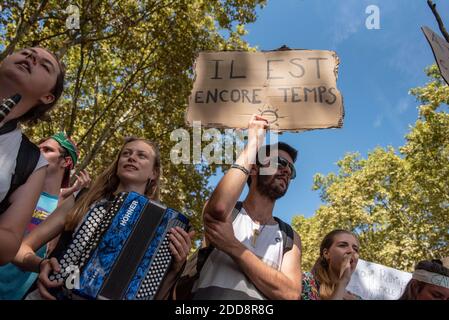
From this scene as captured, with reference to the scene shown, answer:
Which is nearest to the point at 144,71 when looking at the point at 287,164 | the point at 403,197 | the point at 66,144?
the point at 66,144

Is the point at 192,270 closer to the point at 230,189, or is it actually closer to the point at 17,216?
the point at 230,189

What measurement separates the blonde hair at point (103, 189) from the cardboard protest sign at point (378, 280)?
331 cm

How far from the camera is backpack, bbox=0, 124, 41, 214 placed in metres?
1.65

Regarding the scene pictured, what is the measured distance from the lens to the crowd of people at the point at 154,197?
67.1 inches

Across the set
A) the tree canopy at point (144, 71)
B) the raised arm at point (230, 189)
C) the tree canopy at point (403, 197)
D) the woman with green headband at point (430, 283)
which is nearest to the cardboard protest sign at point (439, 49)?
the raised arm at point (230, 189)

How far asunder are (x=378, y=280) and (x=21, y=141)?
14.9 ft

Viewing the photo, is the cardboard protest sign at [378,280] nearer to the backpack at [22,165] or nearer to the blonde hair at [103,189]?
the blonde hair at [103,189]

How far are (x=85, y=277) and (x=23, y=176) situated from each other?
1.73 ft

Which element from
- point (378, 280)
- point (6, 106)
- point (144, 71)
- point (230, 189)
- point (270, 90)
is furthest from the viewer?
point (144, 71)

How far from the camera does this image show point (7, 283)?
2.19 metres

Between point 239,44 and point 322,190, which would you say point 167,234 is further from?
point 322,190

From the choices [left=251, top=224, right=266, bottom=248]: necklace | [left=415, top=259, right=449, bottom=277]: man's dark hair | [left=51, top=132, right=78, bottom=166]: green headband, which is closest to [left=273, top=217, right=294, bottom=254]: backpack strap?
[left=251, top=224, right=266, bottom=248]: necklace

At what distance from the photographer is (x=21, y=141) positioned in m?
1.77

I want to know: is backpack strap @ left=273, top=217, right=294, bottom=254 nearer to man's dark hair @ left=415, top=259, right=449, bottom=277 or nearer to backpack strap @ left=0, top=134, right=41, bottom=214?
backpack strap @ left=0, top=134, right=41, bottom=214
